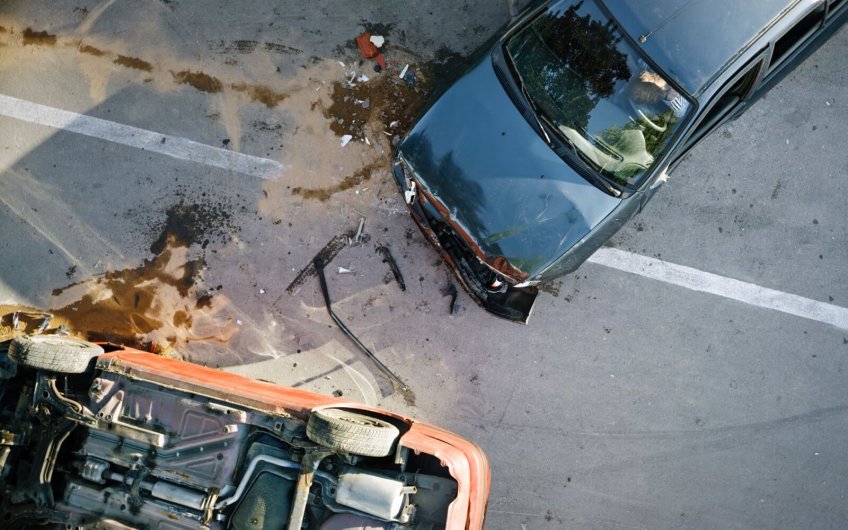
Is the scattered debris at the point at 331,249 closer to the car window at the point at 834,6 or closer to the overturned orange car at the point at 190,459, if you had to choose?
the overturned orange car at the point at 190,459

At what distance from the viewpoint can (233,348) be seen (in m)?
4.85

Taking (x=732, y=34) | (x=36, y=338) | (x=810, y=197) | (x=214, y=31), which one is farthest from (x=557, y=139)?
(x=36, y=338)

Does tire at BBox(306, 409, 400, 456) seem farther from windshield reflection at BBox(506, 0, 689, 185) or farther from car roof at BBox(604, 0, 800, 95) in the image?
car roof at BBox(604, 0, 800, 95)

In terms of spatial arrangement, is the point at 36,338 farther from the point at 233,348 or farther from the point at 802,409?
the point at 802,409

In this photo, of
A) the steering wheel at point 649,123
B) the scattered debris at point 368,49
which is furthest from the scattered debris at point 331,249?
the steering wheel at point 649,123

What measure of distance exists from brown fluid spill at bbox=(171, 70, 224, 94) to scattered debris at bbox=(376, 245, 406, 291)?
1.85 metres

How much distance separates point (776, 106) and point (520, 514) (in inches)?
152

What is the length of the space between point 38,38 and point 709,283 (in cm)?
581

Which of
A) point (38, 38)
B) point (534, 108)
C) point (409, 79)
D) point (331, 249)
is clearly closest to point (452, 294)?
point (331, 249)

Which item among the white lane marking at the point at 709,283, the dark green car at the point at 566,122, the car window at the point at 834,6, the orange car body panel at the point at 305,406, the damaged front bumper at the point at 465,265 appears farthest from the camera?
the white lane marking at the point at 709,283

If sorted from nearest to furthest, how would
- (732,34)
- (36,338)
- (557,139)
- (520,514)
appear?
(732,34) → (557,139) → (36,338) → (520,514)

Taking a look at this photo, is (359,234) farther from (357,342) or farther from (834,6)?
(834,6)

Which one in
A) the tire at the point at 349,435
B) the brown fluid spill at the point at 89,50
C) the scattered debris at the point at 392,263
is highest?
the brown fluid spill at the point at 89,50

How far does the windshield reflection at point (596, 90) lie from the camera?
3787 mm
